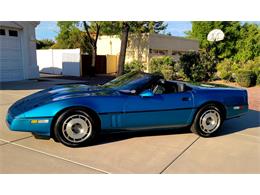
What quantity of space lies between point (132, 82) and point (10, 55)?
35.7ft

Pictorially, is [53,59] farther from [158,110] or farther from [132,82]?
[158,110]

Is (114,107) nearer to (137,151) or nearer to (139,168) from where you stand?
(137,151)

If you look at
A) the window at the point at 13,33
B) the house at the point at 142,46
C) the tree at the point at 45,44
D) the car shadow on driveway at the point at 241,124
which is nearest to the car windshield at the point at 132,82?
the car shadow on driveway at the point at 241,124

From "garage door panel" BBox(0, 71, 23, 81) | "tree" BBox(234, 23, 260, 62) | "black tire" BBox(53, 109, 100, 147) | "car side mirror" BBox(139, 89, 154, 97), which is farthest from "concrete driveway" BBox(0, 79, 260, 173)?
"tree" BBox(234, 23, 260, 62)

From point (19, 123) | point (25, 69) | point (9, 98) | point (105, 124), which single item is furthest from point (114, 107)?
point (25, 69)

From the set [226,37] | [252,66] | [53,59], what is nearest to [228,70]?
[252,66]

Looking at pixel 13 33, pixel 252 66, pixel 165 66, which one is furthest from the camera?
pixel 165 66

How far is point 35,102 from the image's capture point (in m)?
4.12

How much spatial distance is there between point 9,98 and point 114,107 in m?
5.19

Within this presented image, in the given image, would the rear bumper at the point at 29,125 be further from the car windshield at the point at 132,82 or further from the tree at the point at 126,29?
the tree at the point at 126,29

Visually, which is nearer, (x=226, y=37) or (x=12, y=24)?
(x=12, y=24)

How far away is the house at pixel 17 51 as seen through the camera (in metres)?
13.1

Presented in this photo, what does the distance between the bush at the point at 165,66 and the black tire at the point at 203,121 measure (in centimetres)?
954

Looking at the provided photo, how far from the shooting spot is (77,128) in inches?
159
